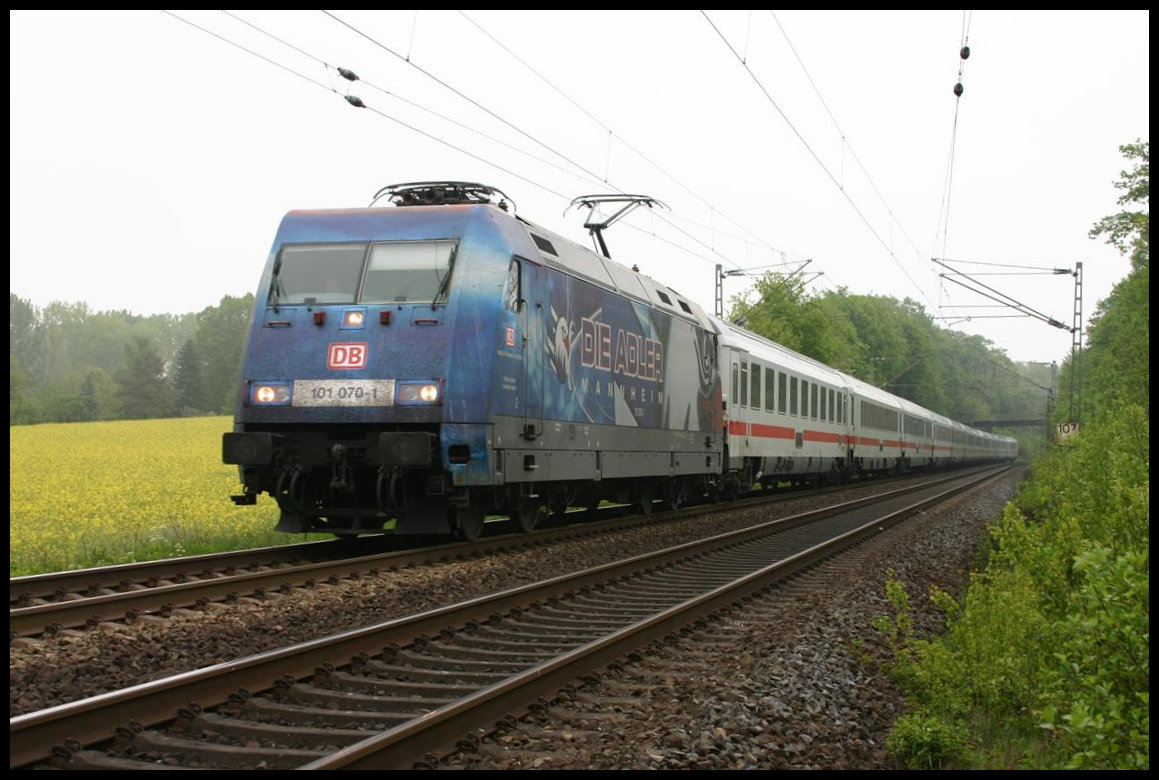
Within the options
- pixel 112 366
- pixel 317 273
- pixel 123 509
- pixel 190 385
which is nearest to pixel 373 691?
pixel 317 273

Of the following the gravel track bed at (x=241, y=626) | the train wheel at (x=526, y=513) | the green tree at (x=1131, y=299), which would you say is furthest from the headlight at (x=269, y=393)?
the green tree at (x=1131, y=299)

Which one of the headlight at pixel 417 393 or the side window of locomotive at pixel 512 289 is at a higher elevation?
the side window of locomotive at pixel 512 289

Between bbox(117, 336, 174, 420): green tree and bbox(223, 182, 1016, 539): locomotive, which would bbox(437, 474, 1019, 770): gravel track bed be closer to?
bbox(223, 182, 1016, 539): locomotive

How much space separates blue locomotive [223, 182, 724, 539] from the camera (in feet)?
35.5

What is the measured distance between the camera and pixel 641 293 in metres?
16.1

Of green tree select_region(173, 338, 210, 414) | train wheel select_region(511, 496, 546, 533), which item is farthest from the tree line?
train wheel select_region(511, 496, 546, 533)

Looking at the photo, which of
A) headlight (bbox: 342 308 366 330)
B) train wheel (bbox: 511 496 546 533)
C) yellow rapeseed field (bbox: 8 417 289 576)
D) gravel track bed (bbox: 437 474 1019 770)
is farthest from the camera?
train wheel (bbox: 511 496 546 533)

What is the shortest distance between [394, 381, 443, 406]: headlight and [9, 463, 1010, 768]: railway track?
2433 millimetres

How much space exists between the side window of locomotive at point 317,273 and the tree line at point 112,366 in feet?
194

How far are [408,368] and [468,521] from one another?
7.35 feet

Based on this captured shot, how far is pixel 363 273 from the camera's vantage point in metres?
11.4

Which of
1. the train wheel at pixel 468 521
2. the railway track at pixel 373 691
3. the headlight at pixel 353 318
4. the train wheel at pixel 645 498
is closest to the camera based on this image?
the railway track at pixel 373 691

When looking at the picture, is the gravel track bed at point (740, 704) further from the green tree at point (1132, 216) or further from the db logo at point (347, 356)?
the green tree at point (1132, 216)

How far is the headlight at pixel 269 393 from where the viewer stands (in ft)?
36.4
